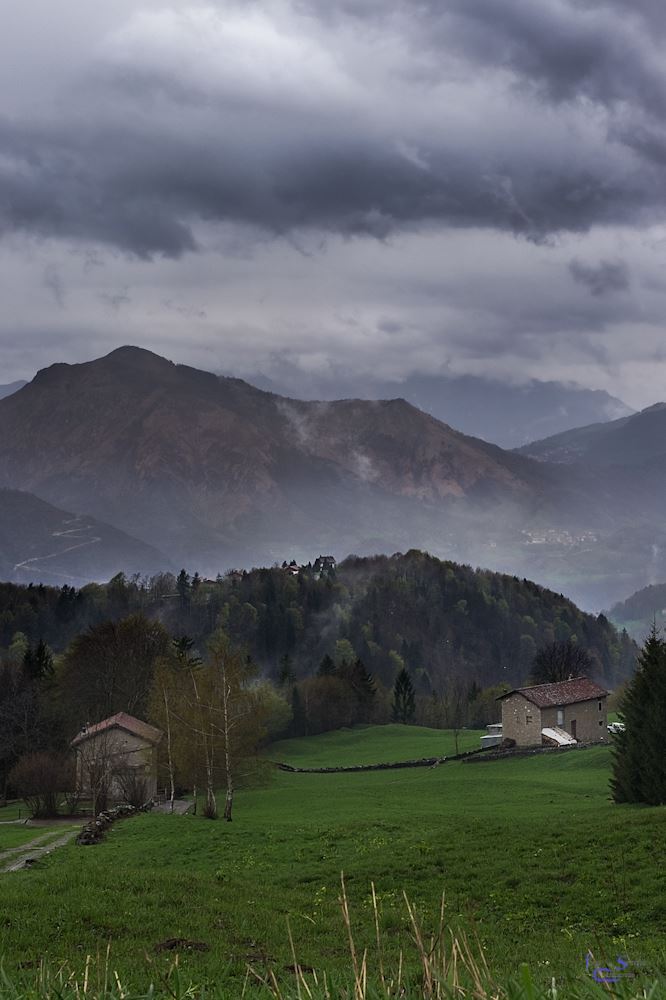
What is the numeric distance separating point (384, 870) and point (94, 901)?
36.6ft

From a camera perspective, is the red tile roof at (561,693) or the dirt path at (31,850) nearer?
the dirt path at (31,850)

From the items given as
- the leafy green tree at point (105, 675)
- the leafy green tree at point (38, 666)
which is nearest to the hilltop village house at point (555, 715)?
the leafy green tree at point (105, 675)

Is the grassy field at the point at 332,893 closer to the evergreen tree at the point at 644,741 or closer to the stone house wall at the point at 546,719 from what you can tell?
the evergreen tree at the point at 644,741

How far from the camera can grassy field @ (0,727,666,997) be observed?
17672 millimetres

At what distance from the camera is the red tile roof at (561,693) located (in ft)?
354

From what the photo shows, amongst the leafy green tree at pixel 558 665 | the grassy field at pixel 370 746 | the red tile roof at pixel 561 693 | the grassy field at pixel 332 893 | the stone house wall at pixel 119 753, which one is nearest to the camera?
the grassy field at pixel 332 893

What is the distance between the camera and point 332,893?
28156mm

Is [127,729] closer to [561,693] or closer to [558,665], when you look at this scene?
[561,693]

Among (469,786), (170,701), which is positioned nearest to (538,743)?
(469,786)

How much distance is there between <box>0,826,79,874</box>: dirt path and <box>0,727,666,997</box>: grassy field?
133 cm

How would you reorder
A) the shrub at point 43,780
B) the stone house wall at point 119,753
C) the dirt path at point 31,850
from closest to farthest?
the dirt path at point 31,850 → the shrub at point 43,780 → the stone house wall at point 119,753

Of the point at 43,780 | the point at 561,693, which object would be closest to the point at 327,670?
the point at 561,693

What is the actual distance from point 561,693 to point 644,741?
64.7 meters

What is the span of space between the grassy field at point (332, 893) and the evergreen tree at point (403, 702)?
118253mm
